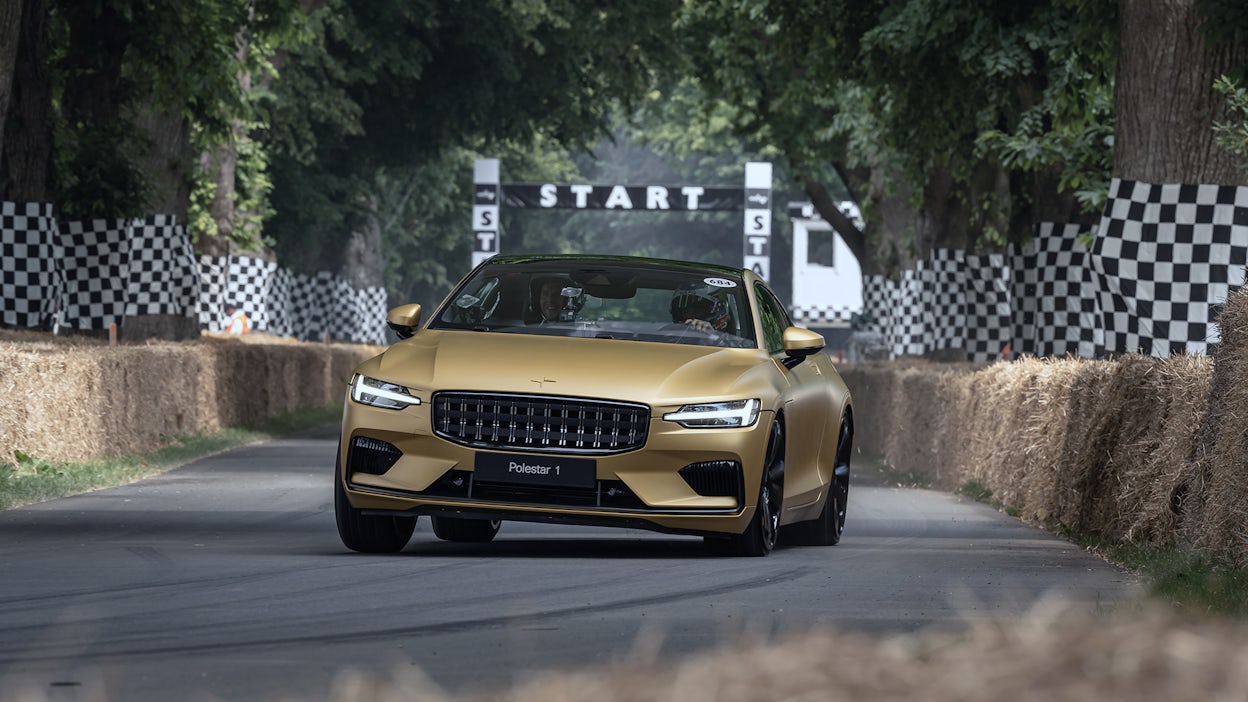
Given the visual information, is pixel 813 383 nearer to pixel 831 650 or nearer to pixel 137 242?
pixel 831 650

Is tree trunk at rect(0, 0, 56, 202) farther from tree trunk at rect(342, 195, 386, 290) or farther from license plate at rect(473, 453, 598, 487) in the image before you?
tree trunk at rect(342, 195, 386, 290)

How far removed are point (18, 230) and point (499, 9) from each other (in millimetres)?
20507

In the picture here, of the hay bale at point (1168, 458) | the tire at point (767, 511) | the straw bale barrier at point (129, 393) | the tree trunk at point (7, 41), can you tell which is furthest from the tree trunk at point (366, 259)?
the tire at point (767, 511)

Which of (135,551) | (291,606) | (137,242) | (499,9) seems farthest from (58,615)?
(499,9)

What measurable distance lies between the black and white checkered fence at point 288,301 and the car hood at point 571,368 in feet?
107

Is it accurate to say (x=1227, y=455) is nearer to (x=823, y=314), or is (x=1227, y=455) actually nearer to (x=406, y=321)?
(x=406, y=321)

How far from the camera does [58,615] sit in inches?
355

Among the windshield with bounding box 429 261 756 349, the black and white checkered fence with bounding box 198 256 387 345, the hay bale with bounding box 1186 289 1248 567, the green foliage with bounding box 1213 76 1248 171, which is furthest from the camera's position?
the black and white checkered fence with bounding box 198 256 387 345

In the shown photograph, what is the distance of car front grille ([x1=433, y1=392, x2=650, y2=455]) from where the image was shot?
1186 cm

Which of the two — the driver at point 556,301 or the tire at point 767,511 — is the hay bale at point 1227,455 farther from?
the driver at point 556,301

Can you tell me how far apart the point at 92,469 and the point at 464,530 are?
7.15 m

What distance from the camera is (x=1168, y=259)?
18109 millimetres

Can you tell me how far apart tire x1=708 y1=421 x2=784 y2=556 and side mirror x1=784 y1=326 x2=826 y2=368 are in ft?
2.71

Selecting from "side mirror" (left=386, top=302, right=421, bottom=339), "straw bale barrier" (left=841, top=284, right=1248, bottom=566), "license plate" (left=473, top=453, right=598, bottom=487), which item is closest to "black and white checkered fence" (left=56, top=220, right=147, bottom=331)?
"straw bale barrier" (left=841, top=284, right=1248, bottom=566)
